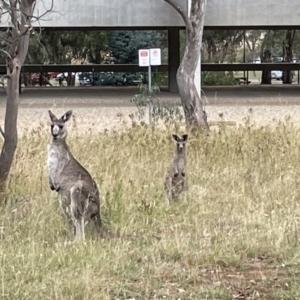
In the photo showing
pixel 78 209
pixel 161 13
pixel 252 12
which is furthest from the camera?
pixel 161 13

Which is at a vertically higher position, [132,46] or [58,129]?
[132,46]

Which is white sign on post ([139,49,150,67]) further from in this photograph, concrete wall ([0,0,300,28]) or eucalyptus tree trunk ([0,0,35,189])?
concrete wall ([0,0,300,28])

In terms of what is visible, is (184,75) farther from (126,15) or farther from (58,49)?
(58,49)

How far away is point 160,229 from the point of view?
646 cm

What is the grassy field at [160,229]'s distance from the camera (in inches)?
192

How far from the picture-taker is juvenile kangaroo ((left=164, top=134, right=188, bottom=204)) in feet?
24.7

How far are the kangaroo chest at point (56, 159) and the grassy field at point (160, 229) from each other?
0.51 meters

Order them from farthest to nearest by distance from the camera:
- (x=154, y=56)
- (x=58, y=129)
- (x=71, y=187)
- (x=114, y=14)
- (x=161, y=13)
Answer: (x=161, y=13) < (x=114, y=14) < (x=154, y=56) < (x=58, y=129) < (x=71, y=187)

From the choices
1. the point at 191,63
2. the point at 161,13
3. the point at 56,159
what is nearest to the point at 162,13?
the point at 161,13

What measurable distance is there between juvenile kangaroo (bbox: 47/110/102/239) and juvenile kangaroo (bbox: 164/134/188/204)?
1.44 metres

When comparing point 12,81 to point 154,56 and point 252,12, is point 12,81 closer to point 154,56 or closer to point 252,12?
point 154,56

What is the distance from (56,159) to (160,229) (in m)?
1.30

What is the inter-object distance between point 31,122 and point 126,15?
9.08 m

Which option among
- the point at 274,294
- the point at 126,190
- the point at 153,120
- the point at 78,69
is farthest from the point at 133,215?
the point at 78,69
